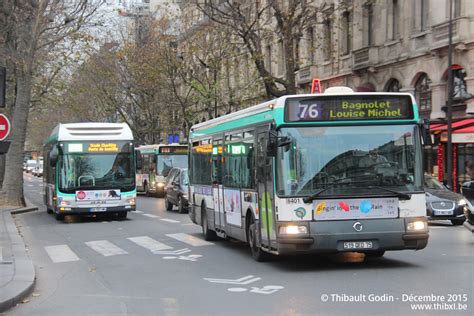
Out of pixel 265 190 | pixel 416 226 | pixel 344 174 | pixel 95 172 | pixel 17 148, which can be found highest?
pixel 17 148

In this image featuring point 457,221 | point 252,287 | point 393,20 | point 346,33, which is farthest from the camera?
point 346,33

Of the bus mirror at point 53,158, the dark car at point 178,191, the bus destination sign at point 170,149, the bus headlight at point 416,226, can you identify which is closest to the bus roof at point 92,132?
the bus mirror at point 53,158

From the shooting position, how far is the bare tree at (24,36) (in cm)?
2819

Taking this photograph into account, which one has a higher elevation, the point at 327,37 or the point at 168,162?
the point at 327,37

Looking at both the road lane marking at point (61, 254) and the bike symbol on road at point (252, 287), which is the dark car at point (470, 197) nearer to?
the bike symbol on road at point (252, 287)

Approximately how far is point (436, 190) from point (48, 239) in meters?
11.6

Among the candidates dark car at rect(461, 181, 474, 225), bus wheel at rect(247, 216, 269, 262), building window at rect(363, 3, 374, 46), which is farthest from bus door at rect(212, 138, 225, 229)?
building window at rect(363, 3, 374, 46)

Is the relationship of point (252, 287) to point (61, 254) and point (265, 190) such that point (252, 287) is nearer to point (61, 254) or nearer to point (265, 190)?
point (265, 190)

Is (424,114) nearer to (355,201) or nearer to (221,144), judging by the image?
(221,144)

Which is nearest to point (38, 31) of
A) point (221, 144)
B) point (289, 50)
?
point (289, 50)

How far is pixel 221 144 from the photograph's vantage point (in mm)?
14977

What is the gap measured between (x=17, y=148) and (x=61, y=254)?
16412 mm

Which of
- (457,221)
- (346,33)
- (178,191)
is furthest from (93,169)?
(346,33)

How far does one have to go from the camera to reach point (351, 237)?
10.7 meters
